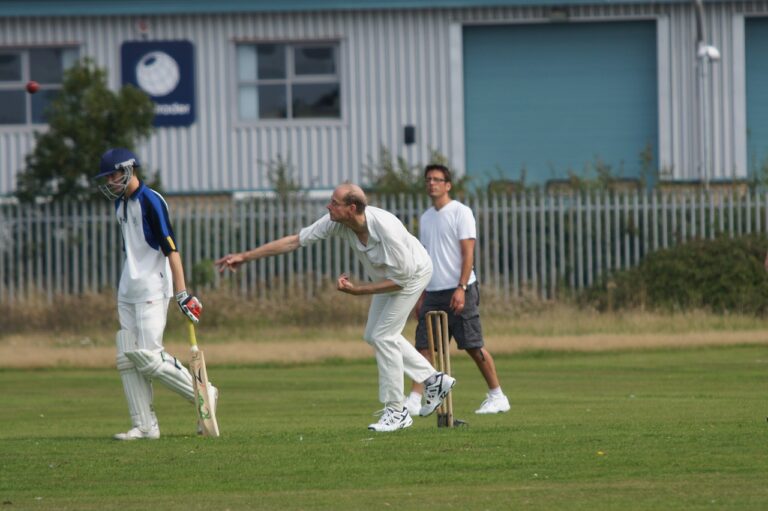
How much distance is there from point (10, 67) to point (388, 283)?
67.6 ft

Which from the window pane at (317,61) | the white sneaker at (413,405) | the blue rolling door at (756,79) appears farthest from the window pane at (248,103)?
the white sneaker at (413,405)

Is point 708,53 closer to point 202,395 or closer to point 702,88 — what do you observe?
point 702,88

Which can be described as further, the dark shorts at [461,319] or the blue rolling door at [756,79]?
the blue rolling door at [756,79]

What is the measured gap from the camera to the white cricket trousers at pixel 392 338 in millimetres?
10312

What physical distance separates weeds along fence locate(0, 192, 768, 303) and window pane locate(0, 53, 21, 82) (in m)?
5.26

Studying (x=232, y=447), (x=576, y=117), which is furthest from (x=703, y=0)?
(x=232, y=447)

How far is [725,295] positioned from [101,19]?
12.9m

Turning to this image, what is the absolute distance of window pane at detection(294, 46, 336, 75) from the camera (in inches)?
1139

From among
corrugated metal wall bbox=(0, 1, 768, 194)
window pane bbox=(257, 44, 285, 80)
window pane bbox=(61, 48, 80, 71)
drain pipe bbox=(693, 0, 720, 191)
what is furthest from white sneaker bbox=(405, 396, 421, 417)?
window pane bbox=(61, 48, 80, 71)

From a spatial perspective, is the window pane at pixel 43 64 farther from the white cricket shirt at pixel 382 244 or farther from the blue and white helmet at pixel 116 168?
the white cricket shirt at pixel 382 244

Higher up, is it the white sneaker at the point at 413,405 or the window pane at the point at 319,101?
the window pane at the point at 319,101

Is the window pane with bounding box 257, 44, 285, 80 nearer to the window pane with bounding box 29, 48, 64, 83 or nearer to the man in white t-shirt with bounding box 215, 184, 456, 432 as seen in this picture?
the window pane with bounding box 29, 48, 64, 83

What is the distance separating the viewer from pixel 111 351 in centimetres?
2044

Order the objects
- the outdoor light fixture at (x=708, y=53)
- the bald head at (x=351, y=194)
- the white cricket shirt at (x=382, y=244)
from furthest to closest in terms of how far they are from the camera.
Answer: the outdoor light fixture at (x=708, y=53), the white cricket shirt at (x=382, y=244), the bald head at (x=351, y=194)
